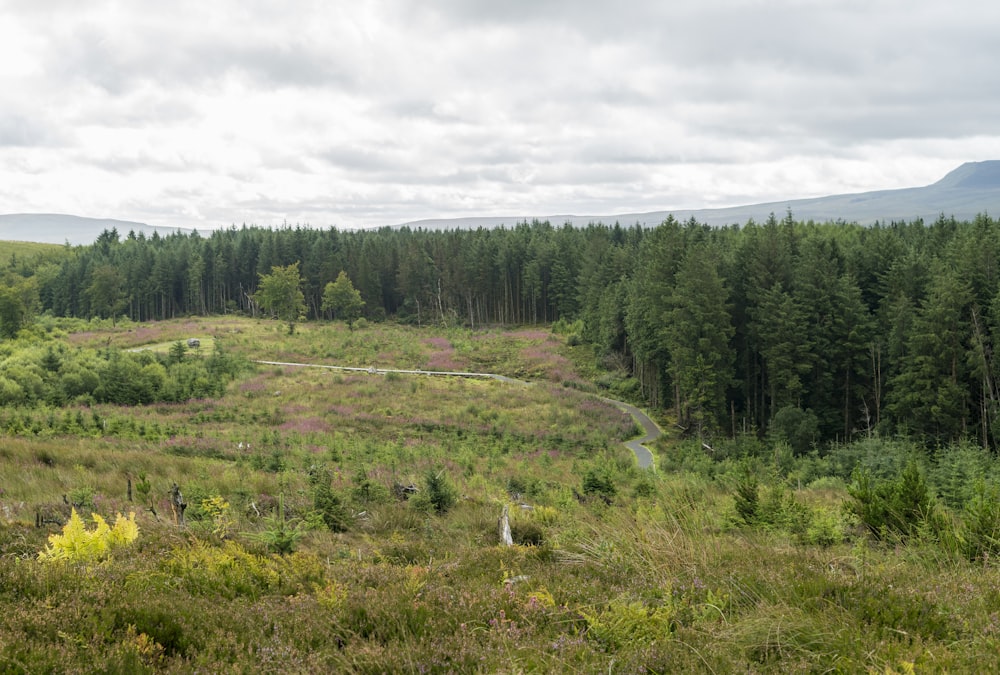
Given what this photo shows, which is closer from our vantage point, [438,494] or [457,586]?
[457,586]

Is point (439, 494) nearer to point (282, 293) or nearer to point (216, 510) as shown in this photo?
point (216, 510)

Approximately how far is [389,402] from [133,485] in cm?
2946

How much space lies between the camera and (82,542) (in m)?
6.28

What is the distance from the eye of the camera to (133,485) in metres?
12.5

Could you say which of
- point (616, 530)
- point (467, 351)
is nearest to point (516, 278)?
point (467, 351)

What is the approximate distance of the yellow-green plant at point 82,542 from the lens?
19.9ft

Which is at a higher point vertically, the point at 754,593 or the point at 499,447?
the point at 754,593

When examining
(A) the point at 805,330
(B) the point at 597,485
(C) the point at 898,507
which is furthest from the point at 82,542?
(A) the point at 805,330

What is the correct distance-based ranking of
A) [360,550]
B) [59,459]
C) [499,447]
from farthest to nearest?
[499,447] → [59,459] → [360,550]

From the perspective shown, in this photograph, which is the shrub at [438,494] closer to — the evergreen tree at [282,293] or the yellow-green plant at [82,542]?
the yellow-green plant at [82,542]

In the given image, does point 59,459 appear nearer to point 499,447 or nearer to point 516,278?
point 499,447

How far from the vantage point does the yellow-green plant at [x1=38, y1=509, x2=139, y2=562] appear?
19.9 feet

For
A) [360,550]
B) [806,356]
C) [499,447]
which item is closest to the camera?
[360,550]

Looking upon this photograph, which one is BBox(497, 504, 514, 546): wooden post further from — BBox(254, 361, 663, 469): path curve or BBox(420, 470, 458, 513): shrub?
BBox(254, 361, 663, 469): path curve
